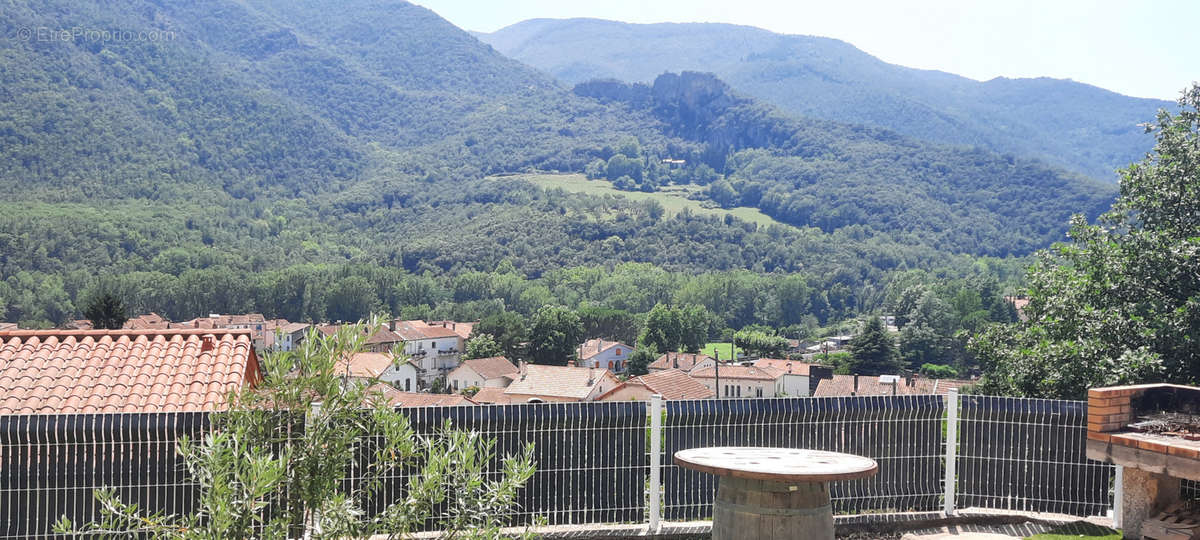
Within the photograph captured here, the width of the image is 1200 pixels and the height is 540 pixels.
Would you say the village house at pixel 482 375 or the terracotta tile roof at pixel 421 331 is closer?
the village house at pixel 482 375

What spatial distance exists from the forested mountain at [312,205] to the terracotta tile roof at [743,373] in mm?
47979

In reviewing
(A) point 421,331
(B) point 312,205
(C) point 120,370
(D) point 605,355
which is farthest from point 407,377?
(B) point 312,205

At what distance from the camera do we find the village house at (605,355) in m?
74.1

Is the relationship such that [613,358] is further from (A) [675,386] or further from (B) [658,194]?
(B) [658,194]

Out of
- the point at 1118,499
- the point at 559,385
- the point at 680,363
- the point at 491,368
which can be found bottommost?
the point at 680,363

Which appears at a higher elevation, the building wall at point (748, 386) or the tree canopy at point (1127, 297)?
the tree canopy at point (1127, 297)

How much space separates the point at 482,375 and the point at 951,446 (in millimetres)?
56289

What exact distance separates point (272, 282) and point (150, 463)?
100660 mm

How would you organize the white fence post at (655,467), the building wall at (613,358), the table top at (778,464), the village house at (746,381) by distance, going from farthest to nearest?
1. the building wall at (613,358)
2. the village house at (746,381)
3. the white fence post at (655,467)
4. the table top at (778,464)

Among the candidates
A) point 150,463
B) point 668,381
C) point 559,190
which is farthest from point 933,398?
point 559,190

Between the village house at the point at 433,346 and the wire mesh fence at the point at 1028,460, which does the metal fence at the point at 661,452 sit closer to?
the wire mesh fence at the point at 1028,460

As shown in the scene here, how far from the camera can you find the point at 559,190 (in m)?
164

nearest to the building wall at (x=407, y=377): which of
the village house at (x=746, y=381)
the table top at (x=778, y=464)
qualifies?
the village house at (x=746, y=381)

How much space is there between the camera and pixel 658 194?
18788cm
